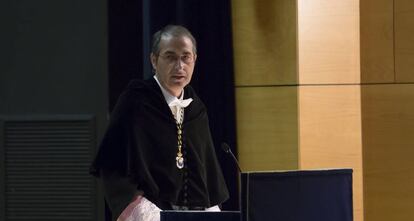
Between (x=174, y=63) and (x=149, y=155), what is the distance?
0.38 m

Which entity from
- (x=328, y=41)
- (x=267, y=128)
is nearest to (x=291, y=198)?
(x=267, y=128)

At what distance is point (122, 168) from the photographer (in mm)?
3879

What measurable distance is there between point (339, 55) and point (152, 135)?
1709mm

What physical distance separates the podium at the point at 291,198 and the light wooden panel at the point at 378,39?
232cm

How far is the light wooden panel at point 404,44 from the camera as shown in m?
5.50

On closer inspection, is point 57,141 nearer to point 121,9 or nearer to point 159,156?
point 121,9

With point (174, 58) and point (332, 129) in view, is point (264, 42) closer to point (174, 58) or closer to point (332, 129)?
point (332, 129)

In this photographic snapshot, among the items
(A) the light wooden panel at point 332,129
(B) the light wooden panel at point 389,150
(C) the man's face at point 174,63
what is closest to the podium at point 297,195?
(C) the man's face at point 174,63

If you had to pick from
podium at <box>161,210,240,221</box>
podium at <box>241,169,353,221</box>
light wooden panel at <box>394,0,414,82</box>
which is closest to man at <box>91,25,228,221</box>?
podium at <box>161,210,240,221</box>

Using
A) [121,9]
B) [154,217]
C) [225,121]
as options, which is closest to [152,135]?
[154,217]

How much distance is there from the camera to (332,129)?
207 inches

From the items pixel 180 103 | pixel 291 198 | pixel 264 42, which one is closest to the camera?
pixel 291 198

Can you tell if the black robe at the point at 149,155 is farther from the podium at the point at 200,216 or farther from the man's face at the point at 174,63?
the podium at the point at 200,216

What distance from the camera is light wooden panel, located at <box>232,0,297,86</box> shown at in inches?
202
